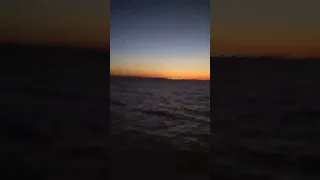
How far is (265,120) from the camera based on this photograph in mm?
2164

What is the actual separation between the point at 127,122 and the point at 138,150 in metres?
0.16

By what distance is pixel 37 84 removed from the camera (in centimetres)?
219

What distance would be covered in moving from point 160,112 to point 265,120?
21.5 inches

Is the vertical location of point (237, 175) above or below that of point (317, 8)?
below

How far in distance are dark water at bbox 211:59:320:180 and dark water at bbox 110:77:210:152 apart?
0.24ft

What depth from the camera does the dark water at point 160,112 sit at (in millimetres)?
2158

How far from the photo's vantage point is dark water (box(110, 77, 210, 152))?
2.16m

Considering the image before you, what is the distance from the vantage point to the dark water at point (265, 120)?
6.83 feet

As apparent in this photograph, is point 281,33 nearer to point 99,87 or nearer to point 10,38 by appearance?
point 99,87

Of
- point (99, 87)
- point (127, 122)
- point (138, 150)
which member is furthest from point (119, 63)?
point (138, 150)

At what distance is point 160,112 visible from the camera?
219cm

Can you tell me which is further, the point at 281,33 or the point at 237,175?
the point at 281,33

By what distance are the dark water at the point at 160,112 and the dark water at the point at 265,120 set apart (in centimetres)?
7

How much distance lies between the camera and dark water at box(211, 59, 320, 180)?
2082mm
